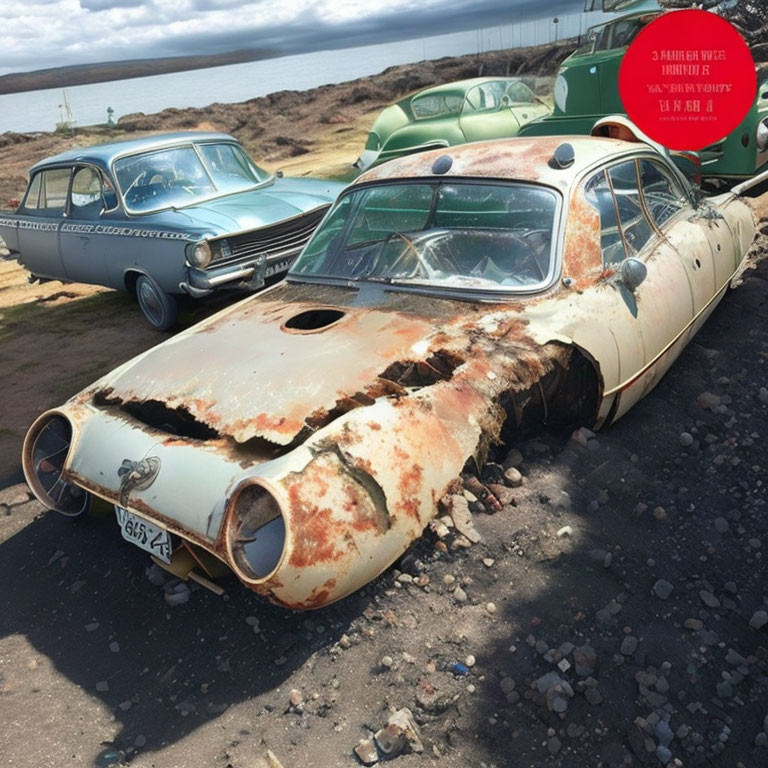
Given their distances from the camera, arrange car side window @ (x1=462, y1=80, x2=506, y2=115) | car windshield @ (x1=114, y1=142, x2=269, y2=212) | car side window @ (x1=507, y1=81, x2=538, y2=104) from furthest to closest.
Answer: car side window @ (x1=507, y1=81, x2=538, y2=104) → car side window @ (x1=462, y1=80, x2=506, y2=115) → car windshield @ (x1=114, y1=142, x2=269, y2=212)

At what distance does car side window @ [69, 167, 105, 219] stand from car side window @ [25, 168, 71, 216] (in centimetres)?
19

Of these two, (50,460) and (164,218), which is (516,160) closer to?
(50,460)

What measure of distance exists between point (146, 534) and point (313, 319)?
132cm

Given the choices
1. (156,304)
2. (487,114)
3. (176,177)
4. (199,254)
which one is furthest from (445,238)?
(487,114)

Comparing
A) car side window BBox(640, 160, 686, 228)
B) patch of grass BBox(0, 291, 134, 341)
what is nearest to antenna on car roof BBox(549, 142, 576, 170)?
car side window BBox(640, 160, 686, 228)

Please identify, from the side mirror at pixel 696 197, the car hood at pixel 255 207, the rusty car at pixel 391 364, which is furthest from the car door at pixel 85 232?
the side mirror at pixel 696 197

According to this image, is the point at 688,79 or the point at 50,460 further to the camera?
the point at 688,79

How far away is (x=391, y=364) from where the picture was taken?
3277 millimetres

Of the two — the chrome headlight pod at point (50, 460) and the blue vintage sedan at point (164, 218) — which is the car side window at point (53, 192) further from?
the chrome headlight pod at point (50, 460)

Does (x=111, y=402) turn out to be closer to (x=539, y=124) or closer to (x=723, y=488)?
(x=723, y=488)

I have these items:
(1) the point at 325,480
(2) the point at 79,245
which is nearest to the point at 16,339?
(2) the point at 79,245

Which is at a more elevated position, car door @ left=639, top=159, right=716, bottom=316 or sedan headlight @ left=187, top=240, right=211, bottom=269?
car door @ left=639, top=159, right=716, bottom=316

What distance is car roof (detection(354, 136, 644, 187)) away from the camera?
410 centimetres

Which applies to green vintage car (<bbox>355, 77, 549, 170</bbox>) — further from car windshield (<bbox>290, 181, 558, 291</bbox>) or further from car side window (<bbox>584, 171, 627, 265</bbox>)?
car side window (<bbox>584, 171, 627, 265</bbox>)
